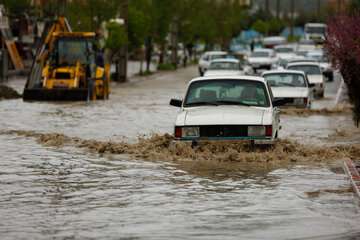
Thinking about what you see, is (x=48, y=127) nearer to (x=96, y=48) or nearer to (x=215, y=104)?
(x=215, y=104)

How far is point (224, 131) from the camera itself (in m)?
17.7

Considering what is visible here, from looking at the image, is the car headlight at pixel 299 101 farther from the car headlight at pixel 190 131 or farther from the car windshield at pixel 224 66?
the car windshield at pixel 224 66

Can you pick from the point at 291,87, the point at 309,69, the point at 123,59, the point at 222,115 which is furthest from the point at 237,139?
the point at 123,59

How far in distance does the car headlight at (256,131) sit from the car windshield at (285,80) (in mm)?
14295

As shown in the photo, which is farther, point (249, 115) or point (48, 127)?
point (48, 127)

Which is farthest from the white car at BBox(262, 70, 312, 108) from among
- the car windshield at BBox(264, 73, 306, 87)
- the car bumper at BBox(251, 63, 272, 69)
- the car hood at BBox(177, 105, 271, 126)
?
the car bumper at BBox(251, 63, 272, 69)

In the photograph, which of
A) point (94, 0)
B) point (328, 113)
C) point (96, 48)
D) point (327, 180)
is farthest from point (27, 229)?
point (94, 0)

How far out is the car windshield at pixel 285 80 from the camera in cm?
3209

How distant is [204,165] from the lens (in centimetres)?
1755

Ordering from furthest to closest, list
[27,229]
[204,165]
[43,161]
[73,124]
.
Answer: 1. [73,124]
2. [43,161]
3. [204,165]
4. [27,229]

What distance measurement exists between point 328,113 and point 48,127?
936cm

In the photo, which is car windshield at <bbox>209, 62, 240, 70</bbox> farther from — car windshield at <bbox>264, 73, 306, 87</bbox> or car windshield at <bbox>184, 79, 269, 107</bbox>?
car windshield at <bbox>184, 79, 269, 107</bbox>

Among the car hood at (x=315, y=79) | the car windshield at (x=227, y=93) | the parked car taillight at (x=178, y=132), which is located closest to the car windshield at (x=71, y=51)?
the car hood at (x=315, y=79)

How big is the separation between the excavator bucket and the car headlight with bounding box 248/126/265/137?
1990 centimetres
